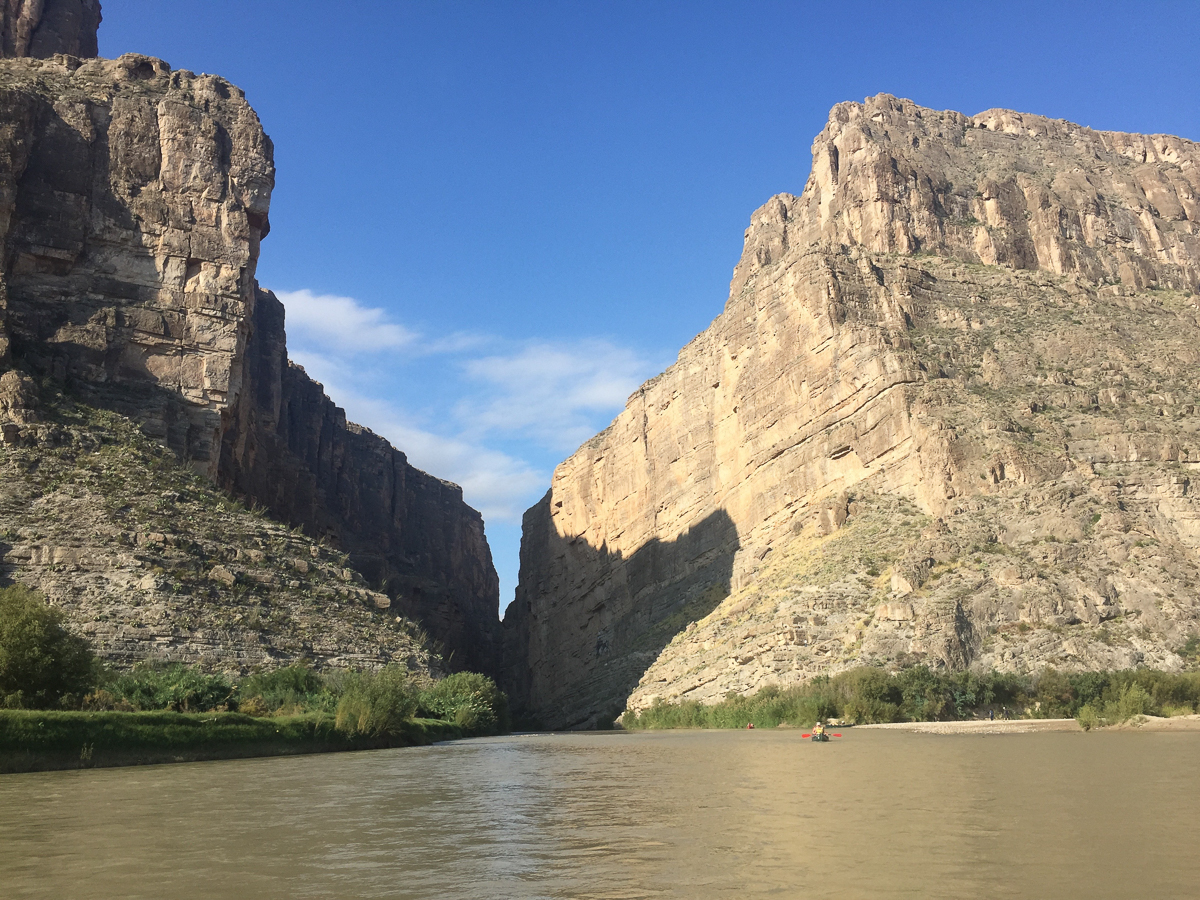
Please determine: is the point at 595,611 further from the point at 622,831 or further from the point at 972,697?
the point at 622,831

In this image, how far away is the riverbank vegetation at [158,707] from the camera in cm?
2231

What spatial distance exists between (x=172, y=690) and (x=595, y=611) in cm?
6934

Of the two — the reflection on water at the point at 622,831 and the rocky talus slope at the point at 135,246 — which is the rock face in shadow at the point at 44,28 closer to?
the rocky talus slope at the point at 135,246

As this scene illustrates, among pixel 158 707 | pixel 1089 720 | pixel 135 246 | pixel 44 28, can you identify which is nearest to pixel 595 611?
pixel 135 246

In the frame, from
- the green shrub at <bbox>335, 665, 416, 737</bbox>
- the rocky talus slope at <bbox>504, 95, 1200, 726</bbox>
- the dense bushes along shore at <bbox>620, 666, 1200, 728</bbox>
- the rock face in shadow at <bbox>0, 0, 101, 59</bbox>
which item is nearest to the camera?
the green shrub at <bbox>335, 665, 416, 737</bbox>

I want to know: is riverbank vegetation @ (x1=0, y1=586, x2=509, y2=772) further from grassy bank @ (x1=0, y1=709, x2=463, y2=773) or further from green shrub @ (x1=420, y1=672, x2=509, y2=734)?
green shrub @ (x1=420, y1=672, x2=509, y2=734)

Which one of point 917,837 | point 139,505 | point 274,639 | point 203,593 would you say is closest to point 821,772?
point 917,837

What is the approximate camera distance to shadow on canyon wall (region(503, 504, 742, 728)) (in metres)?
70.9

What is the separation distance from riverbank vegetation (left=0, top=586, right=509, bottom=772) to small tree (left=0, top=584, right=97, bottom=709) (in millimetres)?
26

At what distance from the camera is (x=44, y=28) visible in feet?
252

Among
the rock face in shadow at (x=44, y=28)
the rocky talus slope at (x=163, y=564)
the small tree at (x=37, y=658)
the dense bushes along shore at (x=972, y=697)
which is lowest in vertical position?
the dense bushes along shore at (x=972, y=697)

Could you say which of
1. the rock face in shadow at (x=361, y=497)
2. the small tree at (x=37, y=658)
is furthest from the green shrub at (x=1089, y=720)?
the rock face in shadow at (x=361, y=497)

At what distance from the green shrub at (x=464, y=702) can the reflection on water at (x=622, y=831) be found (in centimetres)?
1704

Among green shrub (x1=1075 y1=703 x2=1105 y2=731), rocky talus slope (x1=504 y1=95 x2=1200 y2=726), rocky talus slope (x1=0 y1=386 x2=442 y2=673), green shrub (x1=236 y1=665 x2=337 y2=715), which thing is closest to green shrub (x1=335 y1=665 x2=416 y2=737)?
green shrub (x1=236 y1=665 x2=337 y2=715)
